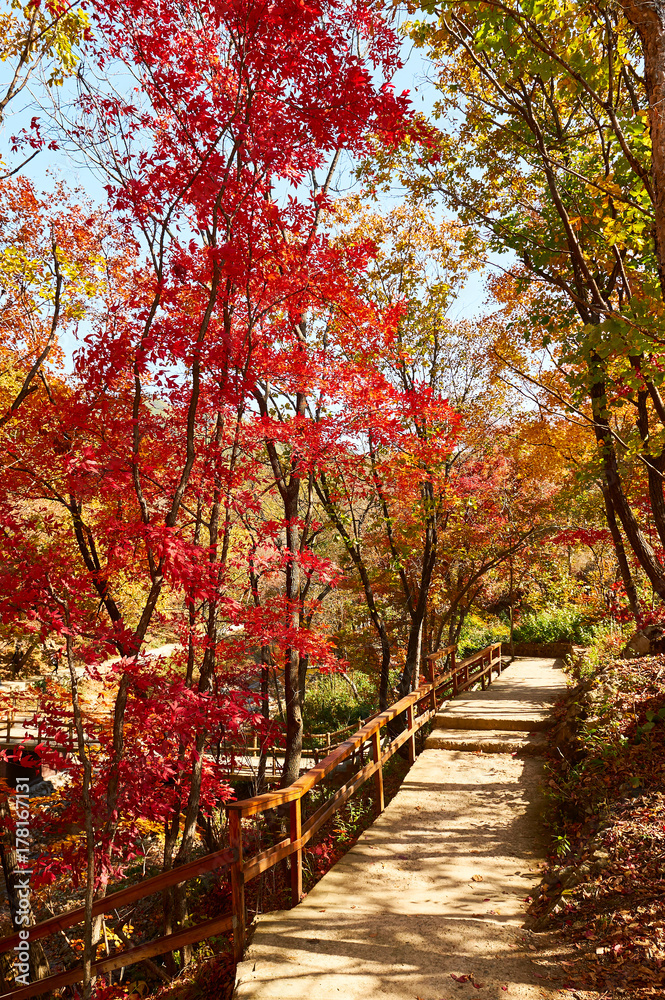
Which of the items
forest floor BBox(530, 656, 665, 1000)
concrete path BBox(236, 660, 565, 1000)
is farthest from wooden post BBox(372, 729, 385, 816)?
forest floor BBox(530, 656, 665, 1000)

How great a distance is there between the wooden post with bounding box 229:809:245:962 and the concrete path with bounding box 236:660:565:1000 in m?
0.10

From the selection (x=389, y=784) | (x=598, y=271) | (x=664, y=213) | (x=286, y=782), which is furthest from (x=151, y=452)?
(x=389, y=784)

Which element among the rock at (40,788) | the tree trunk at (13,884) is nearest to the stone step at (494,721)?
the tree trunk at (13,884)

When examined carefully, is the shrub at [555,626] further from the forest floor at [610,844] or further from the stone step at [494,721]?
the forest floor at [610,844]

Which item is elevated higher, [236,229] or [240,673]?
[236,229]

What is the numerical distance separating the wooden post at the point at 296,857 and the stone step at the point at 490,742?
4.40 metres

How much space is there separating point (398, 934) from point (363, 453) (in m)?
6.73

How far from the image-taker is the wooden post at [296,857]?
425 cm

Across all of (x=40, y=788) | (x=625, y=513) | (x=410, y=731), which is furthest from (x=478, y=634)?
(x=40, y=788)

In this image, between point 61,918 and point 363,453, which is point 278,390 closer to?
point 363,453

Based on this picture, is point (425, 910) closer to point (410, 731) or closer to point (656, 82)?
point (410, 731)

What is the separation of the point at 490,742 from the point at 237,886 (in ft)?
17.8

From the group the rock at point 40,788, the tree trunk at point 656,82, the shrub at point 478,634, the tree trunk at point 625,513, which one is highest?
the tree trunk at point 656,82

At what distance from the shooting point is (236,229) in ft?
18.7
